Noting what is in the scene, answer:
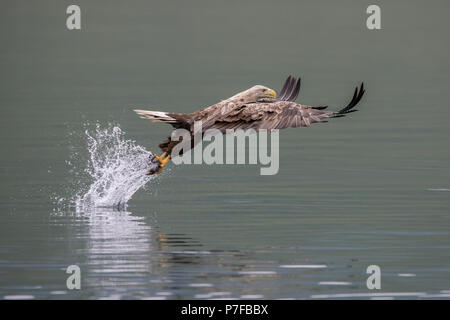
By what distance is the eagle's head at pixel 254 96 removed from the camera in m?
15.4

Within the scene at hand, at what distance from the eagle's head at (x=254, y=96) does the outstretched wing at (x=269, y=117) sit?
0.43 m

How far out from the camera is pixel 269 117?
1487 cm

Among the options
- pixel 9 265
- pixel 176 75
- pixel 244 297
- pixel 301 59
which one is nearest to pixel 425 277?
pixel 244 297

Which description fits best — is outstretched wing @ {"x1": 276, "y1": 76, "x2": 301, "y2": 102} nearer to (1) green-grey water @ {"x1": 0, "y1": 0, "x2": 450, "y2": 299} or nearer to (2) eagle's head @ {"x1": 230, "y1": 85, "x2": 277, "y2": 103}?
(2) eagle's head @ {"x1": 230, "y1": 85, "x2": 277, "y2": 103}

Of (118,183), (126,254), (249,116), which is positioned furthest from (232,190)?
(126,254)

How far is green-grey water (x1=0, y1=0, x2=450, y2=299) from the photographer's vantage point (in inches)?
481

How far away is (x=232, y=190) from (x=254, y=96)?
163 centimetres

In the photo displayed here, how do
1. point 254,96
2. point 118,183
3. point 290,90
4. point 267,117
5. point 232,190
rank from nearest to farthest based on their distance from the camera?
point 267,117 → point 254,96 → point 118,183 → point 290,90 → point 232,190

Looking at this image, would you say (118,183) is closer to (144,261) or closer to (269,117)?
(269,117)

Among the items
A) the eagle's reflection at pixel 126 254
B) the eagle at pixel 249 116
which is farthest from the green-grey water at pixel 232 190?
the eagle at pixel 249 116

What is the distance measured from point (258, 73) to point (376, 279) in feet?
71.9

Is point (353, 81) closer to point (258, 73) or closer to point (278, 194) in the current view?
point (258, 73)

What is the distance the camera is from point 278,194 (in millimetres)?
16375
